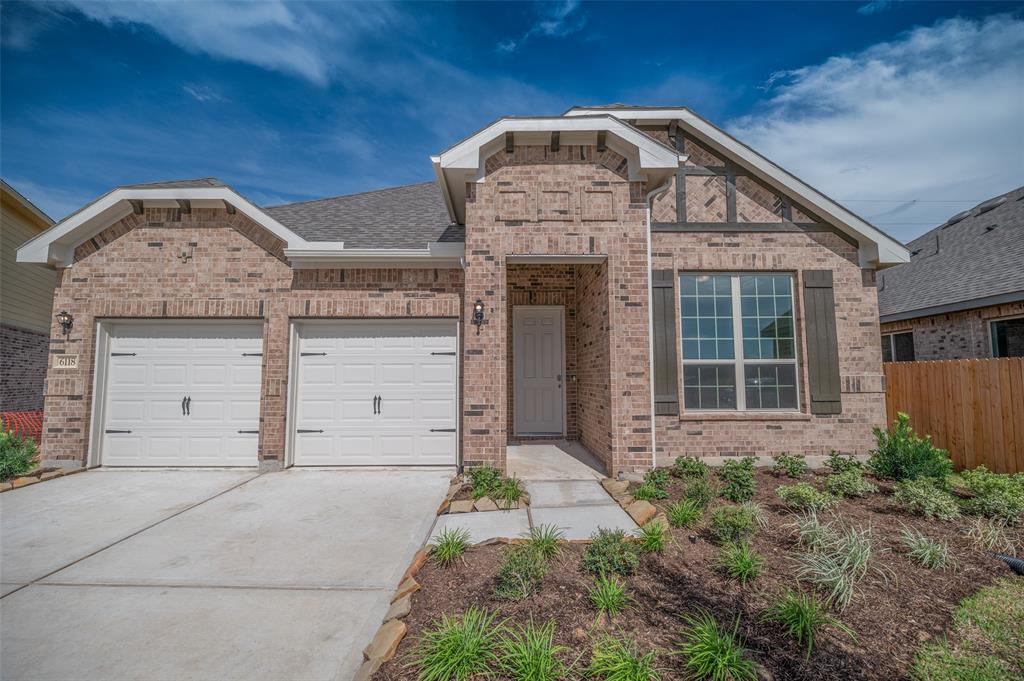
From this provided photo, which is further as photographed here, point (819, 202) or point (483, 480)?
point (819, 202)

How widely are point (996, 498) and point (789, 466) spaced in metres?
1.95

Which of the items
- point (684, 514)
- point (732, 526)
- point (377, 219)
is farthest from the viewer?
point (377, 219)

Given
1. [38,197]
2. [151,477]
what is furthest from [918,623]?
[38,197]

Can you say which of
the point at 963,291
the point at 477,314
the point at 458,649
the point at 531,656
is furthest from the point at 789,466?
the point at 963,291

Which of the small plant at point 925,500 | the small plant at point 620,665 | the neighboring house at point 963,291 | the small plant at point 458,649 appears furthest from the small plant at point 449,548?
the neighboring house at point 963,291

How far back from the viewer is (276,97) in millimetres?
9148

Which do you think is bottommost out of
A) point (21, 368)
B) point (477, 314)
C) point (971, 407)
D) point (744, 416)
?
point (744, 416)

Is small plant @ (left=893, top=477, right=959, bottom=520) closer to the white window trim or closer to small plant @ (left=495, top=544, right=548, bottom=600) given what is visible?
the white window trim

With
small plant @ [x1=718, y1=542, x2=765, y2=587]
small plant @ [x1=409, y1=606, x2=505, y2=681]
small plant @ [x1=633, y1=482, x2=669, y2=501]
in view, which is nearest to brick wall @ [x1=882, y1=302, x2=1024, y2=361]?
small plant @ [x1=633, y1=482, x2=669, y2=501]

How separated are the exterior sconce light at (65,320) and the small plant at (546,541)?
803 centimetres

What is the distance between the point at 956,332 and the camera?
9.44m

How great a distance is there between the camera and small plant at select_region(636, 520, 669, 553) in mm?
3566

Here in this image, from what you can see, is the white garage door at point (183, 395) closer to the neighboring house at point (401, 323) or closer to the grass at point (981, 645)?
the neighboring house at point (401, 323)

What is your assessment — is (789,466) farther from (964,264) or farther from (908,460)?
(964,264)
